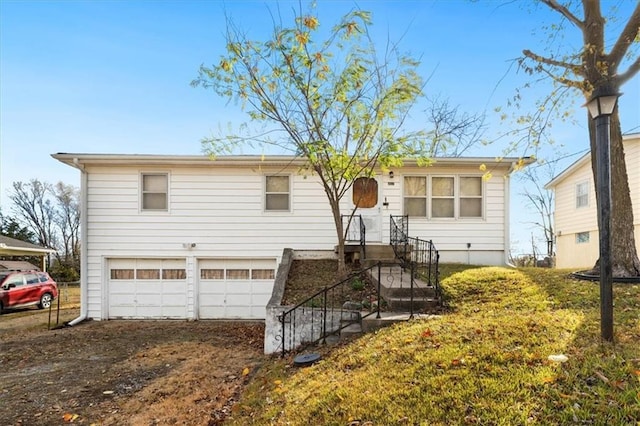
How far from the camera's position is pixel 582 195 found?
16266 mm

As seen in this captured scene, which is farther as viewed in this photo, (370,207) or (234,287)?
(234,287)

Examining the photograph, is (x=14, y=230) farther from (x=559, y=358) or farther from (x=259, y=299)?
(x=559, y=358)

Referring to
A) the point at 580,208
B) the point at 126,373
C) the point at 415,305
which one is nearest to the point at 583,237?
the point at 580,208

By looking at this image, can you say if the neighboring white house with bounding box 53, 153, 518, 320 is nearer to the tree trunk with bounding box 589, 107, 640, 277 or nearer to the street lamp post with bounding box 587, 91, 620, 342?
the tree trunk with bounding box 589, 107, 640, 277

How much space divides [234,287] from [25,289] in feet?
32.2

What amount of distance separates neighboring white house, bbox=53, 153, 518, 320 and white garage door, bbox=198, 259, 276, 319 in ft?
0.10

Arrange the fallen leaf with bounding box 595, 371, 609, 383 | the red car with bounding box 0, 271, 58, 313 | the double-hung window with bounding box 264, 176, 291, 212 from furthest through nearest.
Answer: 1. the red car with bounding box 0, 271, 58, 313
2. the double-hung window with bounding box 264, 176, 291, 212
3. the fallen leaf with bounding box 595, 371, 609, 383

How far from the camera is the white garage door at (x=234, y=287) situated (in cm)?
1088

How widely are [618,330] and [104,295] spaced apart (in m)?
12.2

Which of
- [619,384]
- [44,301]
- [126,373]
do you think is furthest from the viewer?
[44,301]

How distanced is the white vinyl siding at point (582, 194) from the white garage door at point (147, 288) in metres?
17.3

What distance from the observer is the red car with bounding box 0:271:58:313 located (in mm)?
13477

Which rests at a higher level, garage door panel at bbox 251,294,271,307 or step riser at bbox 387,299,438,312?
step riser at bbox 387,299,438,312

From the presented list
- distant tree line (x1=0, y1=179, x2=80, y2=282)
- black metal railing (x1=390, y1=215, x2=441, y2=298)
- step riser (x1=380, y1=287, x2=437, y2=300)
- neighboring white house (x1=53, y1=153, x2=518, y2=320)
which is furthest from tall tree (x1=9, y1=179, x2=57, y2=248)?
step riser (x1=380, y1=287, x2=437, y2=300)
